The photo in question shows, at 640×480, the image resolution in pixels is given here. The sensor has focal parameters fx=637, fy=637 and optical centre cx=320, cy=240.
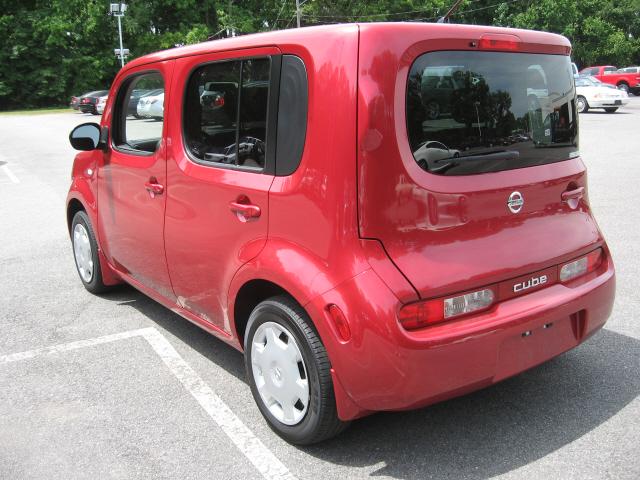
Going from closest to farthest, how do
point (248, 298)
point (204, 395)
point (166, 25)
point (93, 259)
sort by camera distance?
point (248, 298) → point (204, 395) → point (93, 259) → point (166, 25)

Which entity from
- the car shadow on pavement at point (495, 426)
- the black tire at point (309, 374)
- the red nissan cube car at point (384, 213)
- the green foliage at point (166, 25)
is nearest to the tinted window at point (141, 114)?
the red nissan cube car at point (384, 213)

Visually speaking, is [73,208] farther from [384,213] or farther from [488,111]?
[488,111]

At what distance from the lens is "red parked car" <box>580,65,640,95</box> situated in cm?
3562

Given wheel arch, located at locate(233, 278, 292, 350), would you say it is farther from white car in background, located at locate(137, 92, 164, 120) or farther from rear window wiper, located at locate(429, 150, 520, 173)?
white car in background, located at locate(137, 92, 164, 120)

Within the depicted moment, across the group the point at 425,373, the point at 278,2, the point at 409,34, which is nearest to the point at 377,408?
the point at 425,373

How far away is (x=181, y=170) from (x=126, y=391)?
4.16ft

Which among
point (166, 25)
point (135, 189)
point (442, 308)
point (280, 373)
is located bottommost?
point (280, 373)

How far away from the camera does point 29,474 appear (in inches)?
110

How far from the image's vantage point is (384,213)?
2.50m

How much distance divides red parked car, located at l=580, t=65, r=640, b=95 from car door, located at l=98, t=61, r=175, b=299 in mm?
35752

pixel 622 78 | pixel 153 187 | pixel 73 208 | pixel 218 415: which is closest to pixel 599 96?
pixel 622 78

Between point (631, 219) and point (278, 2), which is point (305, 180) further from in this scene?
point (278, 2)

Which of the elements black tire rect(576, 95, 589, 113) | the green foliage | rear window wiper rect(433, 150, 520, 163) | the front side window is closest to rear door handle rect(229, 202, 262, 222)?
the front side window

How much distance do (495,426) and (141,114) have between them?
2.81 metres
